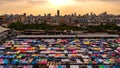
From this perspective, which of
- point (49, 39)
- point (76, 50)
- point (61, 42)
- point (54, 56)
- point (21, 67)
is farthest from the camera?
point (49, 39)

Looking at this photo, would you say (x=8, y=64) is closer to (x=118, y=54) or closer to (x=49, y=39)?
(x=118, y=54)

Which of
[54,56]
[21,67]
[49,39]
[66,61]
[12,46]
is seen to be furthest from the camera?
[49,39]

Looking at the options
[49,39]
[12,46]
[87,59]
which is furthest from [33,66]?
[49,39]

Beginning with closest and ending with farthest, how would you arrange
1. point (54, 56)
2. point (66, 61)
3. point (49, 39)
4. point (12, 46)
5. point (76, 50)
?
point (66, 61) < point (54, 56) < point (76, 50) < point (12, 46) < point (49, 39)

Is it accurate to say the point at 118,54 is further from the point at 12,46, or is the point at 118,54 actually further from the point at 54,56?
the point at 12,46

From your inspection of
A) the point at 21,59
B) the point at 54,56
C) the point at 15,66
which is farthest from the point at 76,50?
the point at 15,66

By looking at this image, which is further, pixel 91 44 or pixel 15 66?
pixel 91 44
